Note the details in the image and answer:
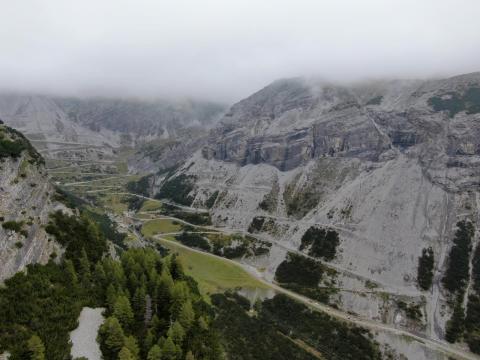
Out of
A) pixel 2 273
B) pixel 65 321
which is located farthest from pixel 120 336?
pixel 2 273

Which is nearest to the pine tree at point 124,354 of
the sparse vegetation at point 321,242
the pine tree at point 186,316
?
the pine tree at point 186,316

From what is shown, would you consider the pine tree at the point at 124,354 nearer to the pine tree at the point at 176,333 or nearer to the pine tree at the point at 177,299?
the pine tree at the point at 176,333

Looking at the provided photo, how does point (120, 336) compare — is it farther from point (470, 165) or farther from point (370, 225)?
point (470, 165)

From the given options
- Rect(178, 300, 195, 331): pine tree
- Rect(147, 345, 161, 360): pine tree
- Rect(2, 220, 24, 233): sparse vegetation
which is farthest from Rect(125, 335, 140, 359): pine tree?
Rect(2, 220, 24, 233): sparse vegetation

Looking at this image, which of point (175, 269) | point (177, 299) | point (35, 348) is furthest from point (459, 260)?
point (35, 348)

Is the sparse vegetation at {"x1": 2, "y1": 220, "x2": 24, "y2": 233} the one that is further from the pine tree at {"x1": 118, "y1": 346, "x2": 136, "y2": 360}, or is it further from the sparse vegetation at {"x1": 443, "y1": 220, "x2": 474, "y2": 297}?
→ the sparse vegetation at {"x1": 443, "y1": 220, "x2": 474, "y2": 297}
